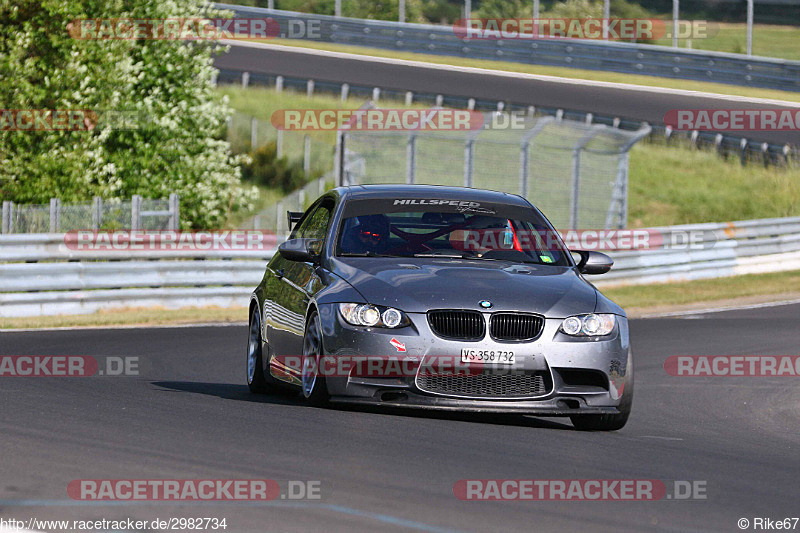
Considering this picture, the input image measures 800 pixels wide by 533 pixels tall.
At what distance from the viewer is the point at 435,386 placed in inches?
332

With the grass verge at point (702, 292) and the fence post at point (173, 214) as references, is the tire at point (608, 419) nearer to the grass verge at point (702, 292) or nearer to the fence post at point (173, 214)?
the fence post at point (173, 214)

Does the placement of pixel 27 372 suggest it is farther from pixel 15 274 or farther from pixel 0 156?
pixel 0 156

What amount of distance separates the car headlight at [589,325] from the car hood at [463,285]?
0.05 m

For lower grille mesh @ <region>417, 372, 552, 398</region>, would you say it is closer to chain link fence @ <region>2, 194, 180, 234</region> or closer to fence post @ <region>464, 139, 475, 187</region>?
chain link fence @ <region>2, 194, 180, 234</region>

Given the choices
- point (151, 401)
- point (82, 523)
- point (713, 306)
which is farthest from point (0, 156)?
point (82, 523)

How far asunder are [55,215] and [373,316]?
1218cm

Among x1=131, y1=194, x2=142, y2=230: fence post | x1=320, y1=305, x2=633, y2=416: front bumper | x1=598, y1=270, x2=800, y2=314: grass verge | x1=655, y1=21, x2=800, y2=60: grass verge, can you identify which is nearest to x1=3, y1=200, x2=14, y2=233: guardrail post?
x1=131, y1=194, x2=142, y2=230: fence post

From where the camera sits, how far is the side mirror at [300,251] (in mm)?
9508

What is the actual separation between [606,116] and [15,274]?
24261 millimetres

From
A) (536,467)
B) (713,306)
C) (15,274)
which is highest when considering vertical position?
(536,467)

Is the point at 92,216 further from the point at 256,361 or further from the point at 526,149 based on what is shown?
the point at 256,361

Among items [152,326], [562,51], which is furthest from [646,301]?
[562,51]

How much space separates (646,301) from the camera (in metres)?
23.8

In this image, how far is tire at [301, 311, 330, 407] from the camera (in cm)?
871
